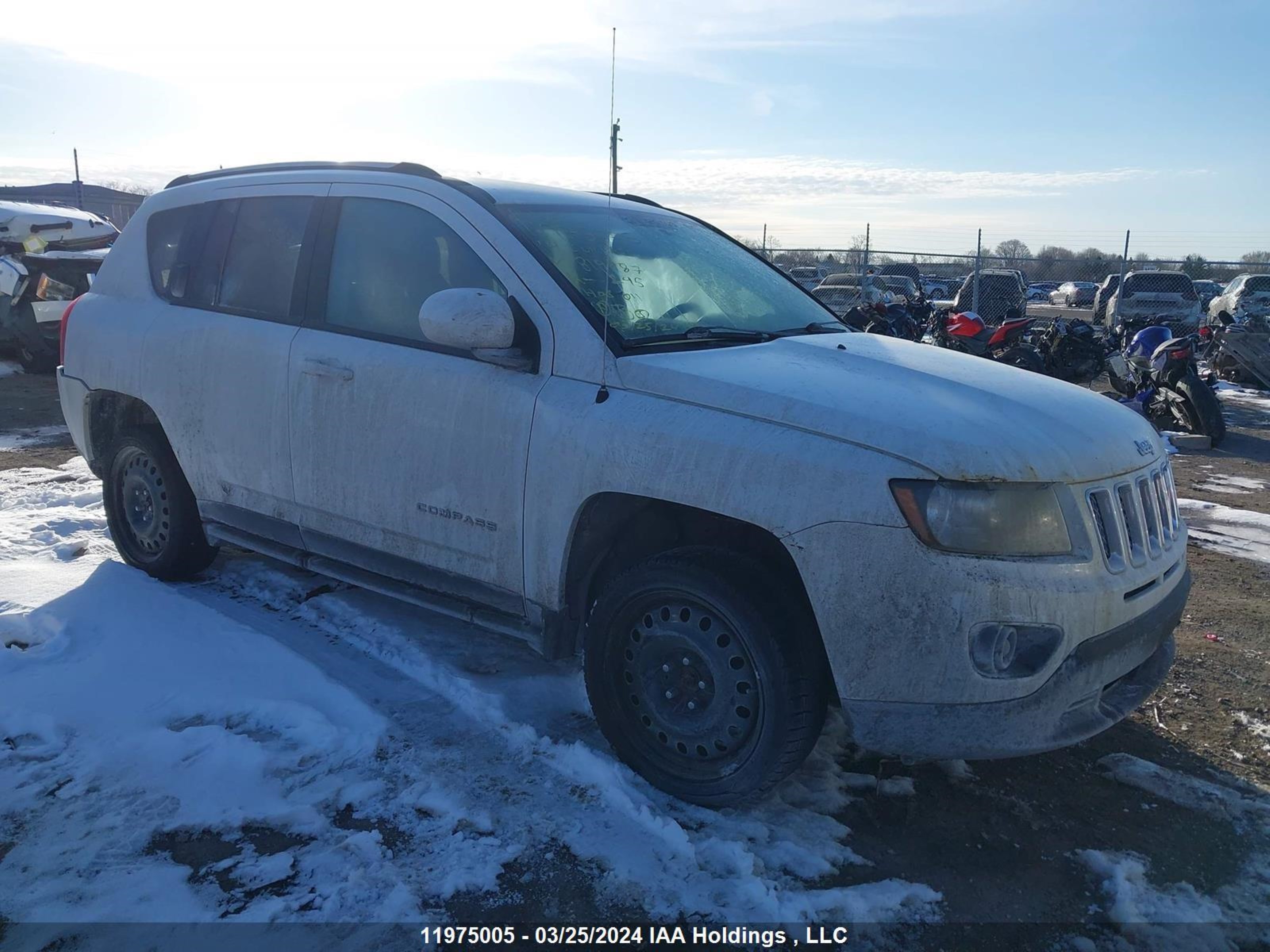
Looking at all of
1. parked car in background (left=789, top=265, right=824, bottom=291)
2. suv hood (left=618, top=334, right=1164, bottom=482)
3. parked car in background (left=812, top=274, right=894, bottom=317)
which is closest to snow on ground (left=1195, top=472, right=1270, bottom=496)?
suv hood (left=618, top=334, right=1164, bottom=482)

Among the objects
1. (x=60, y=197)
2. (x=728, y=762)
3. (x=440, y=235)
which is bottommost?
(x=728, y=762)

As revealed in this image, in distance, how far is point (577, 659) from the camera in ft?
13.0

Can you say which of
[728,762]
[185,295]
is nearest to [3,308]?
[185,295]

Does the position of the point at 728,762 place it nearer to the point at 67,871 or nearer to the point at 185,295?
the point at 67,871

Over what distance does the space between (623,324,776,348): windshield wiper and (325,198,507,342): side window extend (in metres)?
0.55

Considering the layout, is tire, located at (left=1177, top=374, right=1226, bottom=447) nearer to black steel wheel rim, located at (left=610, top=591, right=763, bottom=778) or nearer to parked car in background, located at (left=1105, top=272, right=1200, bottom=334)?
black steel wheel rim, located at (left=610, top=591, right=763, bottom=778)

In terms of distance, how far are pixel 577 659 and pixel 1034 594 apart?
2029 mm

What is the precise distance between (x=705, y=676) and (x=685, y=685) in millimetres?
88

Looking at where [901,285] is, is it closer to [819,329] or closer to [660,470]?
[819,329]

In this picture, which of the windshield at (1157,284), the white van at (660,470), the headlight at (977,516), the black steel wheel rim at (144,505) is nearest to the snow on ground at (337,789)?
the white van at (660,470)

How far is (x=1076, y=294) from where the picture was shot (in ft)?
136

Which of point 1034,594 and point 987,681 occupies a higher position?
point 1034,594

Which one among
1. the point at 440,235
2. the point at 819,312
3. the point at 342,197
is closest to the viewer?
the point at 440,235

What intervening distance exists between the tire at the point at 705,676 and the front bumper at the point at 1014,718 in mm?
201
